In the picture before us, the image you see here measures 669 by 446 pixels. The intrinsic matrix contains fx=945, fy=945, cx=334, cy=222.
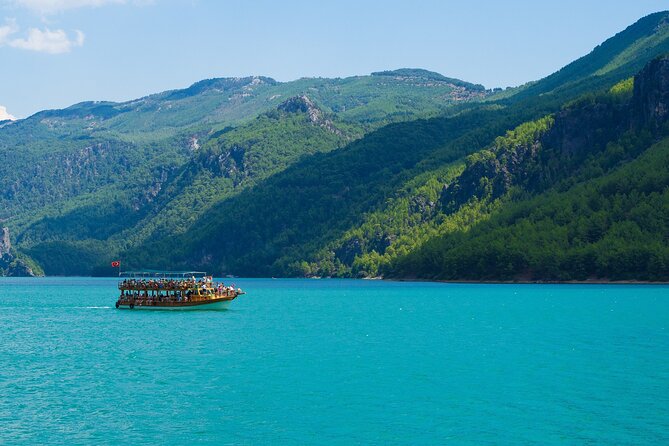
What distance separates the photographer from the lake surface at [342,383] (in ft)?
233

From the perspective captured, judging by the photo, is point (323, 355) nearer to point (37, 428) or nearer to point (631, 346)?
point (631, 346)

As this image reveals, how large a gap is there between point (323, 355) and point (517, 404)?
38.0 m

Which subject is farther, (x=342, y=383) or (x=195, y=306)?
(x=195, y=306)

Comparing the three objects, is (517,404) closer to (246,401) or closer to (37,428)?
(246,401)

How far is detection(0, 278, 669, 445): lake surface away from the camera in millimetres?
71000

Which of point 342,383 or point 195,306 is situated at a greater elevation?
point 195,306

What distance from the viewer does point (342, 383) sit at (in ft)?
303

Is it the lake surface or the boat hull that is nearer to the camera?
the lake surface

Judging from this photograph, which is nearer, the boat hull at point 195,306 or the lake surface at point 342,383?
the lake surface at point 342,383

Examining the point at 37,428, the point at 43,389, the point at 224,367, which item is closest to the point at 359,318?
the point at 224,367

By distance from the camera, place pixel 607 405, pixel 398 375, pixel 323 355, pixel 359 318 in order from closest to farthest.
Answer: pixel 607 405
pixel 398 375
pixel 323 355
pixel 359 318

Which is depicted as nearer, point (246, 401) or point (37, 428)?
point (37, 428)

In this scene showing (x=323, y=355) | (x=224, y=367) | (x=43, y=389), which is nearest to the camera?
(x=43, y=389)

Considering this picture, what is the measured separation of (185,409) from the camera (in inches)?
3118
